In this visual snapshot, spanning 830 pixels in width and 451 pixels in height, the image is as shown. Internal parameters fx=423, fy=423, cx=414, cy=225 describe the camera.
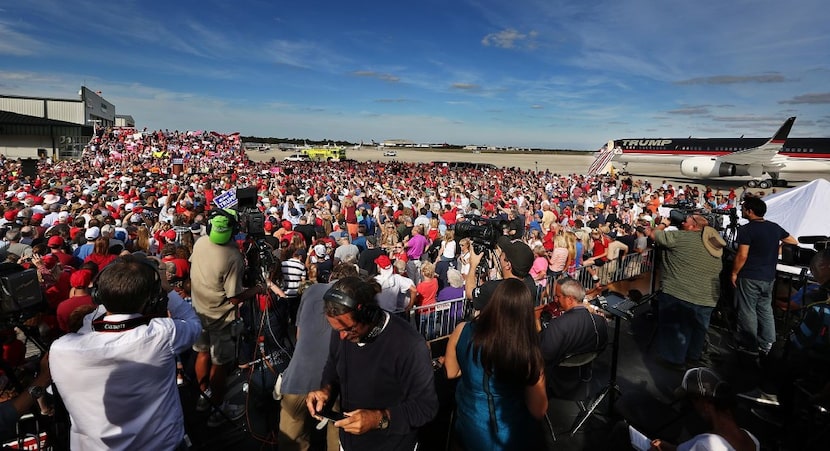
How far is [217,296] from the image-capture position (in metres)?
4.14

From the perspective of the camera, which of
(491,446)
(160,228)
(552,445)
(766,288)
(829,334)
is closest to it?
(491,446)

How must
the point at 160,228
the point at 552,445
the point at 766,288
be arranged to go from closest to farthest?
the point at 552,445 → the point at 766,288 → the point at 160,228

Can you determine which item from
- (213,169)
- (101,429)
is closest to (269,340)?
(101,429)

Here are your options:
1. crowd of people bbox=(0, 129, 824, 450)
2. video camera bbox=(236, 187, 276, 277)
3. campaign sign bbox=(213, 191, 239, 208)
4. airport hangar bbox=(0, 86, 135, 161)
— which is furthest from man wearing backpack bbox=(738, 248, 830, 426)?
airport hangar bbox=(0, 86, 135, 161)

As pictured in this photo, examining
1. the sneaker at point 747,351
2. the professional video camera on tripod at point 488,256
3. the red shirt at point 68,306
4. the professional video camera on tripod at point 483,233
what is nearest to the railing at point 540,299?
the professional video camera on tripod at point 488,256

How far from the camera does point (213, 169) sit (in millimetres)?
28625

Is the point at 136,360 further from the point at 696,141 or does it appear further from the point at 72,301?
the point at 696,141

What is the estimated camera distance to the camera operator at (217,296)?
4082 mm

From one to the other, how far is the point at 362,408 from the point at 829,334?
3.49 meters

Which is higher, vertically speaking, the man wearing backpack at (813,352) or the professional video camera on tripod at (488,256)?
the professional video camera on tripod at (488,256)

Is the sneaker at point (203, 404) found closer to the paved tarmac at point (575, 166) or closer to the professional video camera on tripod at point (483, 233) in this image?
the professional video camera on tripod at point (483, 233)

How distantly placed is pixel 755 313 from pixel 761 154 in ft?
113

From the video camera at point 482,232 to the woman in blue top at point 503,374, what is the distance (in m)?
1.46

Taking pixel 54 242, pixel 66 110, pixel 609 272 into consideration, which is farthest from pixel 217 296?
pixel 66 110
